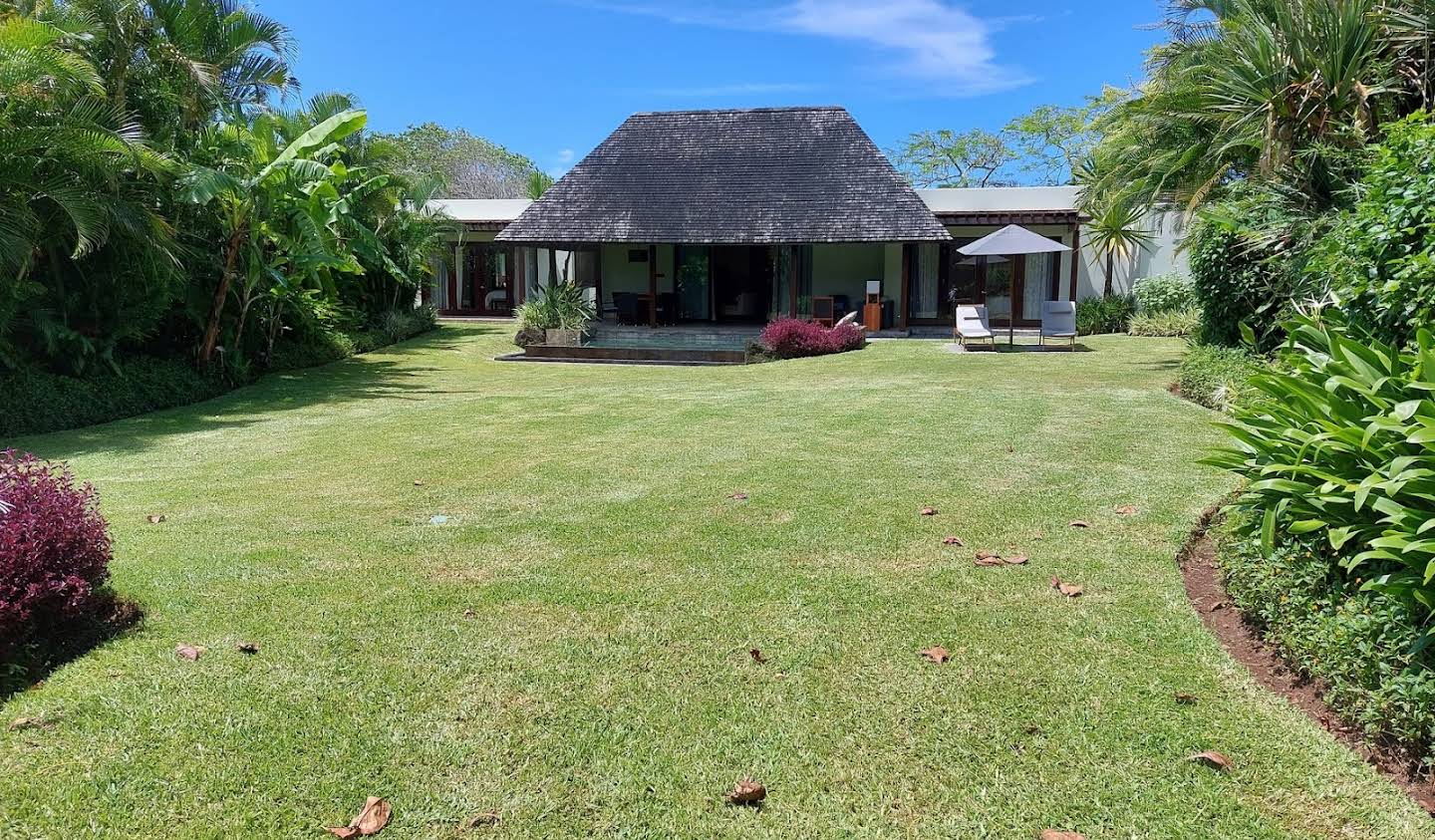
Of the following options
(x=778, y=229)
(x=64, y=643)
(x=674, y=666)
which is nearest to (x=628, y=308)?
(x=778, y=229)

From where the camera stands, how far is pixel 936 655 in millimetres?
3811

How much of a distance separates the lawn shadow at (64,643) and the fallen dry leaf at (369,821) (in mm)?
1741

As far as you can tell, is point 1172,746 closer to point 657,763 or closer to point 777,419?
point 657,763

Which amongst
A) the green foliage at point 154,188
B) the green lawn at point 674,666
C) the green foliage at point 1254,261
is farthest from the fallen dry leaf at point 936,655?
the green foliage at point 154,188

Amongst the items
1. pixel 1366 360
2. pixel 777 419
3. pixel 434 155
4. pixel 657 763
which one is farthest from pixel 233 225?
pixel 434 155

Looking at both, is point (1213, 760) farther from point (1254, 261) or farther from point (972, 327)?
point (972, 327)

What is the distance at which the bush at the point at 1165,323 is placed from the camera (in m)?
18.7

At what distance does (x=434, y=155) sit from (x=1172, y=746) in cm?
5819

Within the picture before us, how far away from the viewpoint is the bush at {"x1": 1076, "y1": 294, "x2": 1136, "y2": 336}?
22078 mm

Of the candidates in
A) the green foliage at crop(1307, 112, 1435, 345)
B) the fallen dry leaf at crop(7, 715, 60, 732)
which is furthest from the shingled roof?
the fallen dry leaf at crop(7, 715, 60, 732)

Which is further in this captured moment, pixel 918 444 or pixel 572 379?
pixel 572 379

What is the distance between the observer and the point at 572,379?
51.7ft

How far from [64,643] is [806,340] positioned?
14939 mm

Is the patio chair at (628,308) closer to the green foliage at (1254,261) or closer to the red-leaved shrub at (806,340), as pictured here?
the red-leaved shrub at (806,340)
